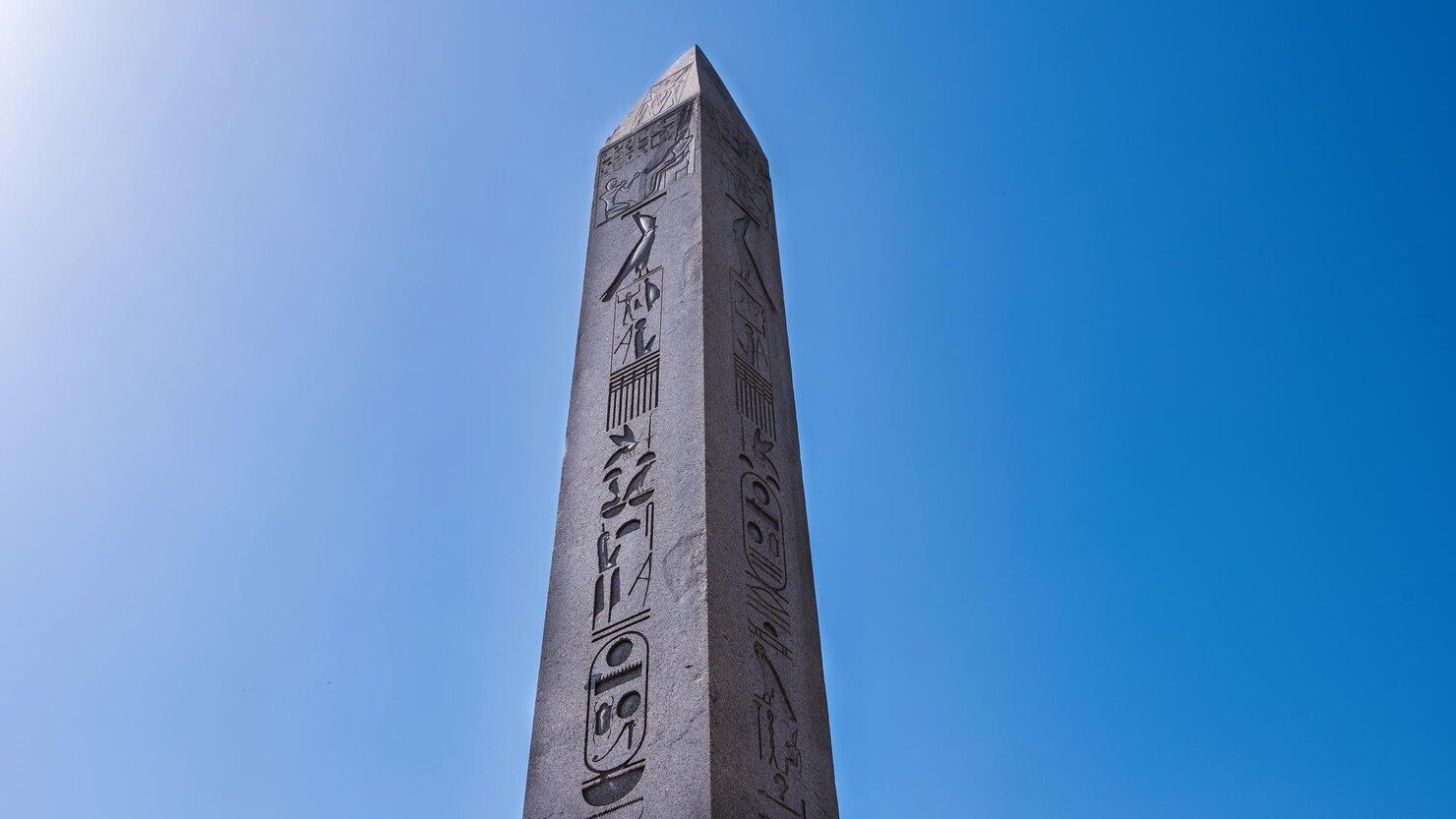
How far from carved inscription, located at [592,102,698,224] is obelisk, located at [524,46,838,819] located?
0.03 m

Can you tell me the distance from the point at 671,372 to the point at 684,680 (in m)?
1.89

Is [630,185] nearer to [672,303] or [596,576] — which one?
[672,303]

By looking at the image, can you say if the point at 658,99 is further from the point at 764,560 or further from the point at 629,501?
the point at 764,560

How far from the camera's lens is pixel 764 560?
625 centimetres

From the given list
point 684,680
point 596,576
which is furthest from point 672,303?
point 684,680

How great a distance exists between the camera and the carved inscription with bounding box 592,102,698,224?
832cm

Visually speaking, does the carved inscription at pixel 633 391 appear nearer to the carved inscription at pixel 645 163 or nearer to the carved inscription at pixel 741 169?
the carved inscription at pixel 645 163

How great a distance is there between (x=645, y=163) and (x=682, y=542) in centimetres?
346

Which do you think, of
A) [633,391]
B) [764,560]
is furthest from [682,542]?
[633,391]

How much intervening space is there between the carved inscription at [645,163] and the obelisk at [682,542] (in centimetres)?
3

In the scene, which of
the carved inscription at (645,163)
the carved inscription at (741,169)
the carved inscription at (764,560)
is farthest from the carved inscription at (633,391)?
the carved inscription at (741,169)

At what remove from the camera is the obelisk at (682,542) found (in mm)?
A: 5332

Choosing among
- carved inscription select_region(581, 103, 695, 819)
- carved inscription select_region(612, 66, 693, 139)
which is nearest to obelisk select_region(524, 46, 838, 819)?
carved inscription select_region(581, 103, 695, 819)

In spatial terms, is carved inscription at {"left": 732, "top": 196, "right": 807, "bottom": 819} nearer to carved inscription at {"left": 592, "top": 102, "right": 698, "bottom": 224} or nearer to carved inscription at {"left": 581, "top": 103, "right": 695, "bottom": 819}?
carved inscription at {"left": 581, "top": 103, "right": 695, "bottom": 819}
